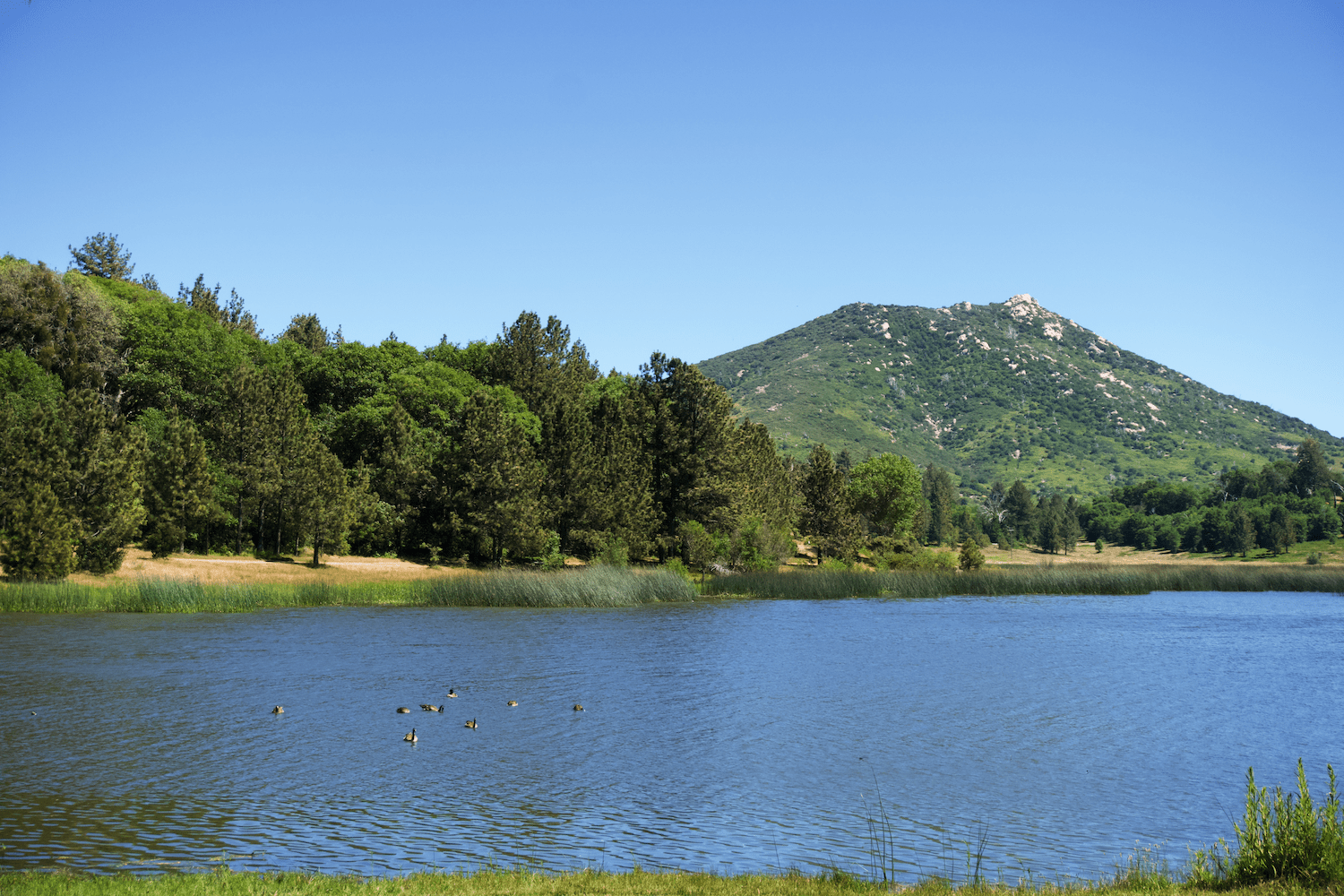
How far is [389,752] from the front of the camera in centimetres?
2142

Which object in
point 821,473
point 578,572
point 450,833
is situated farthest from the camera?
point 821,473

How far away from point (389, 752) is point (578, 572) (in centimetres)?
4317

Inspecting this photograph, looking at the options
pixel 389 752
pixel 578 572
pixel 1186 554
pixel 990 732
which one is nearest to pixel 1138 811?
pixel 990 732

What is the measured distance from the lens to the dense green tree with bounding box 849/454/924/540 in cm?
14188

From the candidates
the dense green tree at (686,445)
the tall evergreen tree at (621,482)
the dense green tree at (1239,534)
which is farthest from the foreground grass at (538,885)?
the dense green tree at (1239,534)

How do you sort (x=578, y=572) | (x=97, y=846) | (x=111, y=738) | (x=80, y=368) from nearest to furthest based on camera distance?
(x=97, y=846) < (x=111, y=738) < (x=578, y=572) < (x=80, y=368)

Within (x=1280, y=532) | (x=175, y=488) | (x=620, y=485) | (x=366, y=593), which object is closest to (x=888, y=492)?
(x=620, y=485)

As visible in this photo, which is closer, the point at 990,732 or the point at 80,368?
the point at 990,732

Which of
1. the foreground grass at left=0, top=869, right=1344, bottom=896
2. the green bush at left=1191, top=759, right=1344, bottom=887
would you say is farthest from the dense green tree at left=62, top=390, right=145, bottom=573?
the green bush at left=1191, top=759, right=1344, bottom=887

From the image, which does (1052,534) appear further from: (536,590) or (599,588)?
(536,590)

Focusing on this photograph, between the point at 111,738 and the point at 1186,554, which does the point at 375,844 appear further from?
the point at 1186,554

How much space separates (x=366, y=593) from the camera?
59.4m

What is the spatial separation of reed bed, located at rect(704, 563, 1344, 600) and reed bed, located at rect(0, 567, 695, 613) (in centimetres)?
837

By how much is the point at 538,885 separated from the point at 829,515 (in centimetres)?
10234
